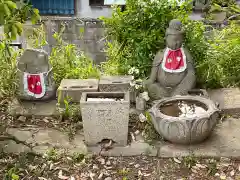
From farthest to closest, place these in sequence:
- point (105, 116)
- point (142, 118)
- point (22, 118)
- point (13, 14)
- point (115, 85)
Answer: point (115, 85), point (22, 118), point (142, 118), point (105, 116), point (13, 14)

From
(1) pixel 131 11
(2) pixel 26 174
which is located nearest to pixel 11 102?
(2) pixel 26 174

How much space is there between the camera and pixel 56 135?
4617mm

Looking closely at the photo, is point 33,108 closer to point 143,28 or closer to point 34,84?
point 34,84

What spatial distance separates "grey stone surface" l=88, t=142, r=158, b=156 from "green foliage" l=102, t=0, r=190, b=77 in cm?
140

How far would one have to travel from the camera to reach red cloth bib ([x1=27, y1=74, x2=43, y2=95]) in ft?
17.2

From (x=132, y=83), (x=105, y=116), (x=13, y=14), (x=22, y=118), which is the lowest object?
(x=22, y=118)

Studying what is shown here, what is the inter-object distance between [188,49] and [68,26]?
4246 mm

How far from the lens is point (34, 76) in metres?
5.23

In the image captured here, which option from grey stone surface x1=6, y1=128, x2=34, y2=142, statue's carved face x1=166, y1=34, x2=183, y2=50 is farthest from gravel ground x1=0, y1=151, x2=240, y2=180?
statue's carved face x1=166, y1=34, x2=183, y2=50

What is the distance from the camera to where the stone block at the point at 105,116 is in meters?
4.07

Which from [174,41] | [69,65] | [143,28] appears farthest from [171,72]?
[69,65]

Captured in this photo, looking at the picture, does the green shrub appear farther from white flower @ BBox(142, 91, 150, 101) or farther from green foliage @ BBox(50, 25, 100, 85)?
white flower @ BBox(142, 91, 150, 101)

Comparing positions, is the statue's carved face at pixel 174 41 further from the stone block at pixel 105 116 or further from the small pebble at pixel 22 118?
the small pebble at pixel 22 118

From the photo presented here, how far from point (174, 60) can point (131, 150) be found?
4.53ft
